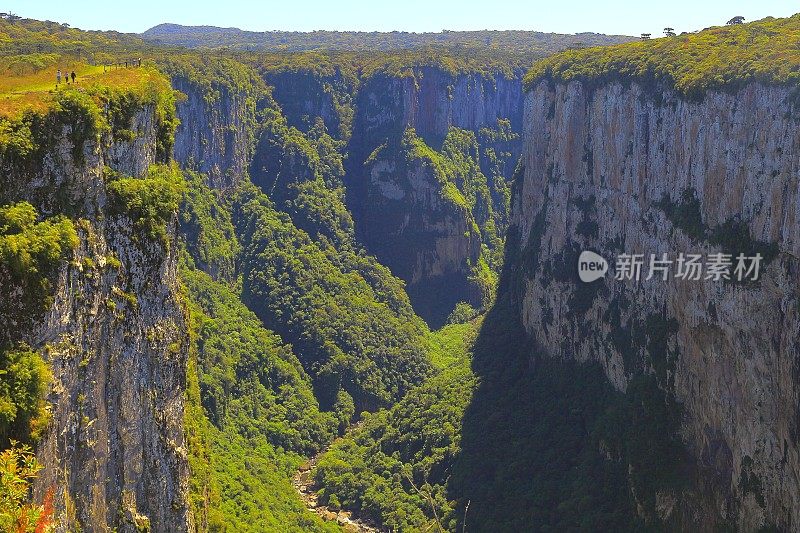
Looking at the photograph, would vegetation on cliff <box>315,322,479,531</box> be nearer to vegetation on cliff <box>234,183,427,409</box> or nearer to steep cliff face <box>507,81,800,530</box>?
vegetation on cliff <box>234,183,427,409</box>

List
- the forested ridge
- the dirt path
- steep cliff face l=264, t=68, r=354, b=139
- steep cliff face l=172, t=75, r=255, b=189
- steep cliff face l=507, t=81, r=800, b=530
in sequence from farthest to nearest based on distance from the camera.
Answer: steep cliff face l=264, t=68, r=354, b=139, steep cliff face l=172, t=75, r=255, b=189, the dirt path, steep cliff face l=507, t=81, r=800, b=530, the forested ridge

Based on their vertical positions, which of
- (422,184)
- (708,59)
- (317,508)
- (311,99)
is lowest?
(317,508)

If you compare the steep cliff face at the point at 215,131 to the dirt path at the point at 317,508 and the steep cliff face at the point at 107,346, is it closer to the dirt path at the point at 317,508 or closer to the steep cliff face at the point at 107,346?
the dirt path at the point at 317,508

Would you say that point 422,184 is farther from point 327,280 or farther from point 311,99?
point 327,280

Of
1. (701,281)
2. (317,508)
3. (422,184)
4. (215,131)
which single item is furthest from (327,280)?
(701,281)

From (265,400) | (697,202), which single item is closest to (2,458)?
(697,202)

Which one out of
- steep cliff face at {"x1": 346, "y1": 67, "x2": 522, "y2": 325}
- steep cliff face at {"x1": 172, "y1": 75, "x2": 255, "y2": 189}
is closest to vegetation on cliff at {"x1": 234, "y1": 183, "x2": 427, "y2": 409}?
steep cliff face at {"x1": 172, "y1": 75, "x2": 255, "y2": 189}
